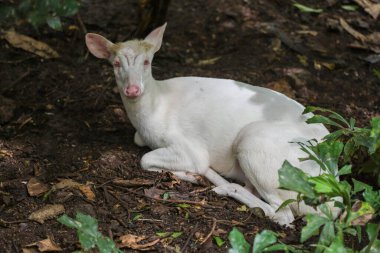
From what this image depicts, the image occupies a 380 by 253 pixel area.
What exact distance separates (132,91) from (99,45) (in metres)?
0.67

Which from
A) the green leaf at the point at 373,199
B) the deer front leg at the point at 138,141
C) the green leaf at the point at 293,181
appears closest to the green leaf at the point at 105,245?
the green leaf at the point at 293,181

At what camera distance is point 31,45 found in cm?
768

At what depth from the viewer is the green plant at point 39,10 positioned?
4.06 meters

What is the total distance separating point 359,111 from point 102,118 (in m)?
2.84

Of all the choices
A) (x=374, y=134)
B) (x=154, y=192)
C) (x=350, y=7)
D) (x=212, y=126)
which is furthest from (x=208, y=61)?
(x=374, y=134)

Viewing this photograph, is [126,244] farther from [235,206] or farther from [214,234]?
[235,206]

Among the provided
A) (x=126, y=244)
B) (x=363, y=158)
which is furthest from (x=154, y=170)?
(x=363, y=158)

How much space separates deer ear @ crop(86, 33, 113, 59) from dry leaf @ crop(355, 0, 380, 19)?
455cm

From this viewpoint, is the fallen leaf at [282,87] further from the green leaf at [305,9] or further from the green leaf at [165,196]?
the green leaf at [165,196]

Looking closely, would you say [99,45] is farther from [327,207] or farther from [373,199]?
[373,199]

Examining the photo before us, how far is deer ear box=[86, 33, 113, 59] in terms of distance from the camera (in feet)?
18.4

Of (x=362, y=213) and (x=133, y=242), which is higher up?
(x=362, y=213)

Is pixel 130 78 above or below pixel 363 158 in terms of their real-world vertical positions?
above

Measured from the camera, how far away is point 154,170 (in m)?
5.64
